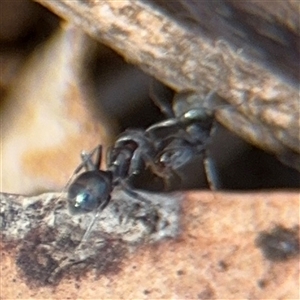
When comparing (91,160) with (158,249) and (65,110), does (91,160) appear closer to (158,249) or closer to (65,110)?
(65,110)

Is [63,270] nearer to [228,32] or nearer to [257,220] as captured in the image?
[257,220]

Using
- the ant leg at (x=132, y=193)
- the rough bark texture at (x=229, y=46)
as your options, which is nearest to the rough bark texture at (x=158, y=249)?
the ant leg at (x=132, y=193)

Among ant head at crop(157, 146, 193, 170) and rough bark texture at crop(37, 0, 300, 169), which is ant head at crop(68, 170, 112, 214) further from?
rough bark texture at crop(37, 0, 300, 169)

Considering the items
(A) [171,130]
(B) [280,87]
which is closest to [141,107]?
(A) [171,130]

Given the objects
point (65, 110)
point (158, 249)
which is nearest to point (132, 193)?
point (158, 249)

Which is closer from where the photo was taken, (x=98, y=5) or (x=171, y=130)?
(x=98, y=5)

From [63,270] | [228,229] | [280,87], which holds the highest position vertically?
[280,87]

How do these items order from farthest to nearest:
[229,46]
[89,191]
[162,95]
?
[162,95], [89,191], [229,46]
